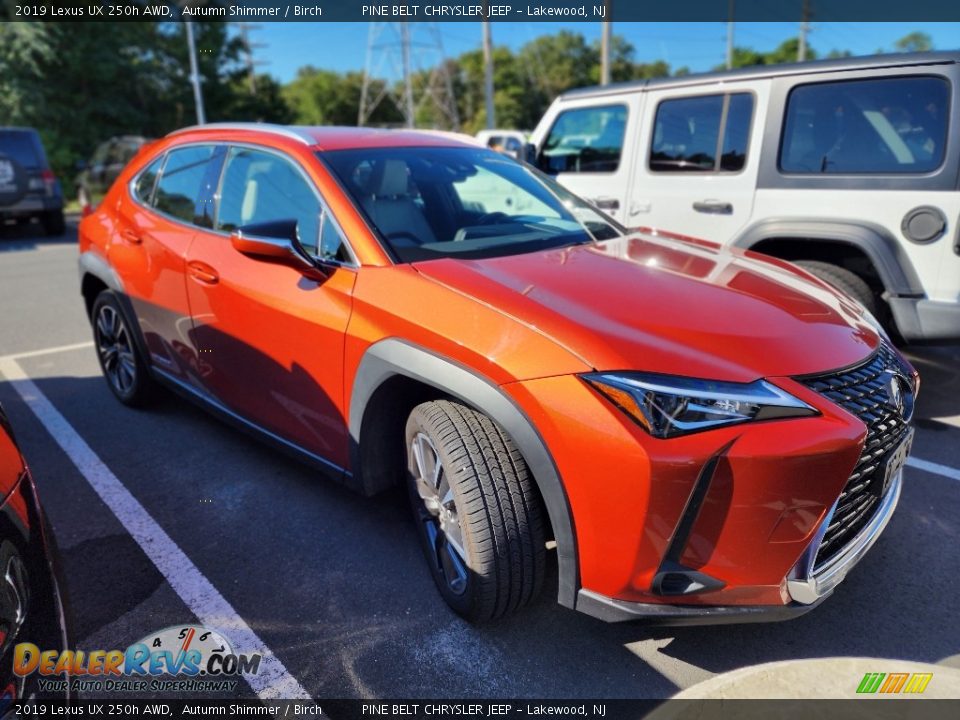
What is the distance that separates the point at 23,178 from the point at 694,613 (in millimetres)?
13869

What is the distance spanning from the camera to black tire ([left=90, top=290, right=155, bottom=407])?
4129 mm

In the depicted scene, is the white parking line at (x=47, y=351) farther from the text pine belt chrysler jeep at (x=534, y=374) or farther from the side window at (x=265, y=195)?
the side window at (x=265, y=195)

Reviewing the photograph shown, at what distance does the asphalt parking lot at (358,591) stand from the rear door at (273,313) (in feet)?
1.44

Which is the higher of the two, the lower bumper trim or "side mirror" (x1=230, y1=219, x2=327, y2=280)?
"side mirror" (x1=230, y1=219, x2=327, y2=280)

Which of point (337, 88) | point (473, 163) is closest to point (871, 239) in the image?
point (473, 163)

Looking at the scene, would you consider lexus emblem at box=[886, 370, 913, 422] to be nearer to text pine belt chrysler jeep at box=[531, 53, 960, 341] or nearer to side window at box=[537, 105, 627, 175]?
text pine belt chrysler jeep at box=[531, 53, 960, 341]

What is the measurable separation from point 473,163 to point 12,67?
73.4 feet

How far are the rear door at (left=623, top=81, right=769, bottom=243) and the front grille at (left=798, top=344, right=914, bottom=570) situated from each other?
2805 millimetres

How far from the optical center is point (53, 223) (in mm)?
13359

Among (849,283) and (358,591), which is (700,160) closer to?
(849,283)

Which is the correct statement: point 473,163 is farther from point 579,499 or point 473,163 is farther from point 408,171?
point 579,499

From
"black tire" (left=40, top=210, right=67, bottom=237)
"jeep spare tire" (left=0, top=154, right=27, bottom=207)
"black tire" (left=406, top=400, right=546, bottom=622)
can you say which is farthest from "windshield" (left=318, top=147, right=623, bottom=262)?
"black tire" (left=40, top=210, right=67, bottom=237)

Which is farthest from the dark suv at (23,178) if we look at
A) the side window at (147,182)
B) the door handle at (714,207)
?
the door handle at (714,207)

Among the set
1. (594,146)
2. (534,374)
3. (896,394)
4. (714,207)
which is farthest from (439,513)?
(594,146)
